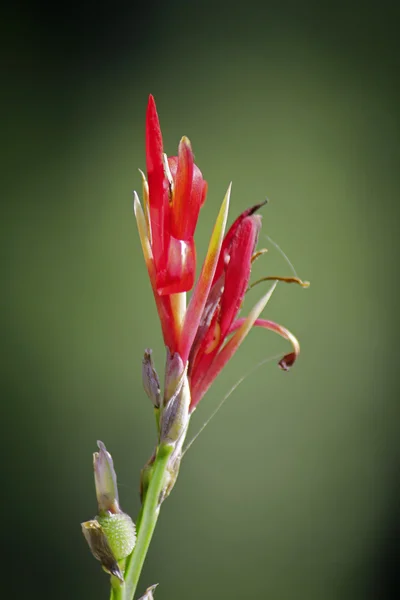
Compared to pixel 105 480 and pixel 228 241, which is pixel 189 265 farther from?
pixel 105 480

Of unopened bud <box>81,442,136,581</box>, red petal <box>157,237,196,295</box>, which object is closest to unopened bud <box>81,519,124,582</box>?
unopened bud <box>81,442,136,581</box>

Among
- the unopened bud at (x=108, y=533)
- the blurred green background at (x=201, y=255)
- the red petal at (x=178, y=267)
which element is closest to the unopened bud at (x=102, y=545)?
the unopened bud at (x=108, y=533)

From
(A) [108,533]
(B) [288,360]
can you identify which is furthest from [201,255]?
(A) [108,533]

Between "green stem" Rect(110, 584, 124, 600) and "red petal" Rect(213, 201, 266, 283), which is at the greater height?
"red petal" Rect(213, 201, 266, 283)

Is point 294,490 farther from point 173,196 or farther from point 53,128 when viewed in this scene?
point 173,196

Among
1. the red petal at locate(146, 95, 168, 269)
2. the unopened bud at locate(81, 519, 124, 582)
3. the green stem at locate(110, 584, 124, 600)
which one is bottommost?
the green stem at locate(110, 584, 124, 600)

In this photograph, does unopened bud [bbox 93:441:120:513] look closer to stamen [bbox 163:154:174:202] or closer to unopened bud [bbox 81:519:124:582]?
unopened bud [bbox 81:519:124:582]

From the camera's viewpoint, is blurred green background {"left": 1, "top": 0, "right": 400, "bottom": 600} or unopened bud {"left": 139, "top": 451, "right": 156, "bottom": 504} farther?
blurred green background {"left": 1, "top": 0, "right": 400, "bottom": 600}
